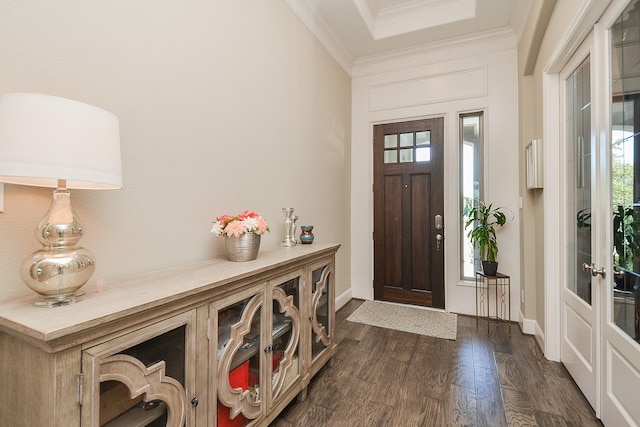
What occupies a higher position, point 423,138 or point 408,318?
point 423,138

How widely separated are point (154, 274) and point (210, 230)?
0.46 meters

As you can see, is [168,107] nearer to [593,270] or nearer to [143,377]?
[143,377]

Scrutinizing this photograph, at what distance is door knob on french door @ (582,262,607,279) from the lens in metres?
1.62

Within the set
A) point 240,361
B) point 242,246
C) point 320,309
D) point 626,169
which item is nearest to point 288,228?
point 320,309

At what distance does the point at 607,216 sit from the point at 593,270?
328mm

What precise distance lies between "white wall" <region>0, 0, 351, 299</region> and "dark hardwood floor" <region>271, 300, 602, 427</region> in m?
1.15

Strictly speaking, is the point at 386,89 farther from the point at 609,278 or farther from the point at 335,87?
the point at 609,278

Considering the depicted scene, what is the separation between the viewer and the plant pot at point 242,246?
1584 mm

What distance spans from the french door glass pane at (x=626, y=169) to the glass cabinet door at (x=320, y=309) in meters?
1.61

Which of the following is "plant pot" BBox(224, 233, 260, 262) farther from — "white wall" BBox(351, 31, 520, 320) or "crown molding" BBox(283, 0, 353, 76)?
"white wall" BBox(351, 31, 520, 320)

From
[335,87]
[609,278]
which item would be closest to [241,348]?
[609,278]

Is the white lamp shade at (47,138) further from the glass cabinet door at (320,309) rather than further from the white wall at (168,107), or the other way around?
the glass cabinet door at (320,309)

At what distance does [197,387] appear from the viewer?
1151mm

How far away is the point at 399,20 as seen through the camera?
3.31 meters
